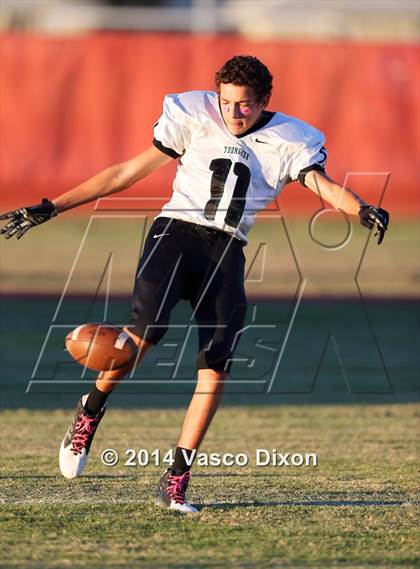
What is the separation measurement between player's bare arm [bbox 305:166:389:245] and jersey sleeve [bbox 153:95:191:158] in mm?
503

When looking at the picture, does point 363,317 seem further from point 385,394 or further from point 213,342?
point 213,342

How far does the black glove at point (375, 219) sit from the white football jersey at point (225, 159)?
338mm

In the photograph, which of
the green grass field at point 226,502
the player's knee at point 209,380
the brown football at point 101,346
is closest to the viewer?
the green grass field at point 226,502

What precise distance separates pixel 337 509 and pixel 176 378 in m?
3.56

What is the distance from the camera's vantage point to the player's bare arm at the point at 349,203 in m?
4.65

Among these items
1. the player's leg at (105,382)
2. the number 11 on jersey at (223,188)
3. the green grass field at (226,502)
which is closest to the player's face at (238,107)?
the number 11 on jersey at (223,188)

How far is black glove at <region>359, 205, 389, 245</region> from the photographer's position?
15.2ft

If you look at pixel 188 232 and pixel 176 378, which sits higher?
pixel 188 232

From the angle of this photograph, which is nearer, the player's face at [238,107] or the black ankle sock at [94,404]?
the player's face at [238,107]

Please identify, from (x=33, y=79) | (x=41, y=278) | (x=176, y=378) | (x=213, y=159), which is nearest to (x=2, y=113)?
(x=33, y=79)

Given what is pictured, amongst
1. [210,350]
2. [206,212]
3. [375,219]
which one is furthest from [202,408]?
[375,219]

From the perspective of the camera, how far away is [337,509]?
4715mm

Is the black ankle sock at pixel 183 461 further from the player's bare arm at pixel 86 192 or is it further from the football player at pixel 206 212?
the player's bare arm at pixel 86 192

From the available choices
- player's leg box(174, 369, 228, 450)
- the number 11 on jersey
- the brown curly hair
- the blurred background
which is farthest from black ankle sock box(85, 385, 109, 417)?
the blurred background
